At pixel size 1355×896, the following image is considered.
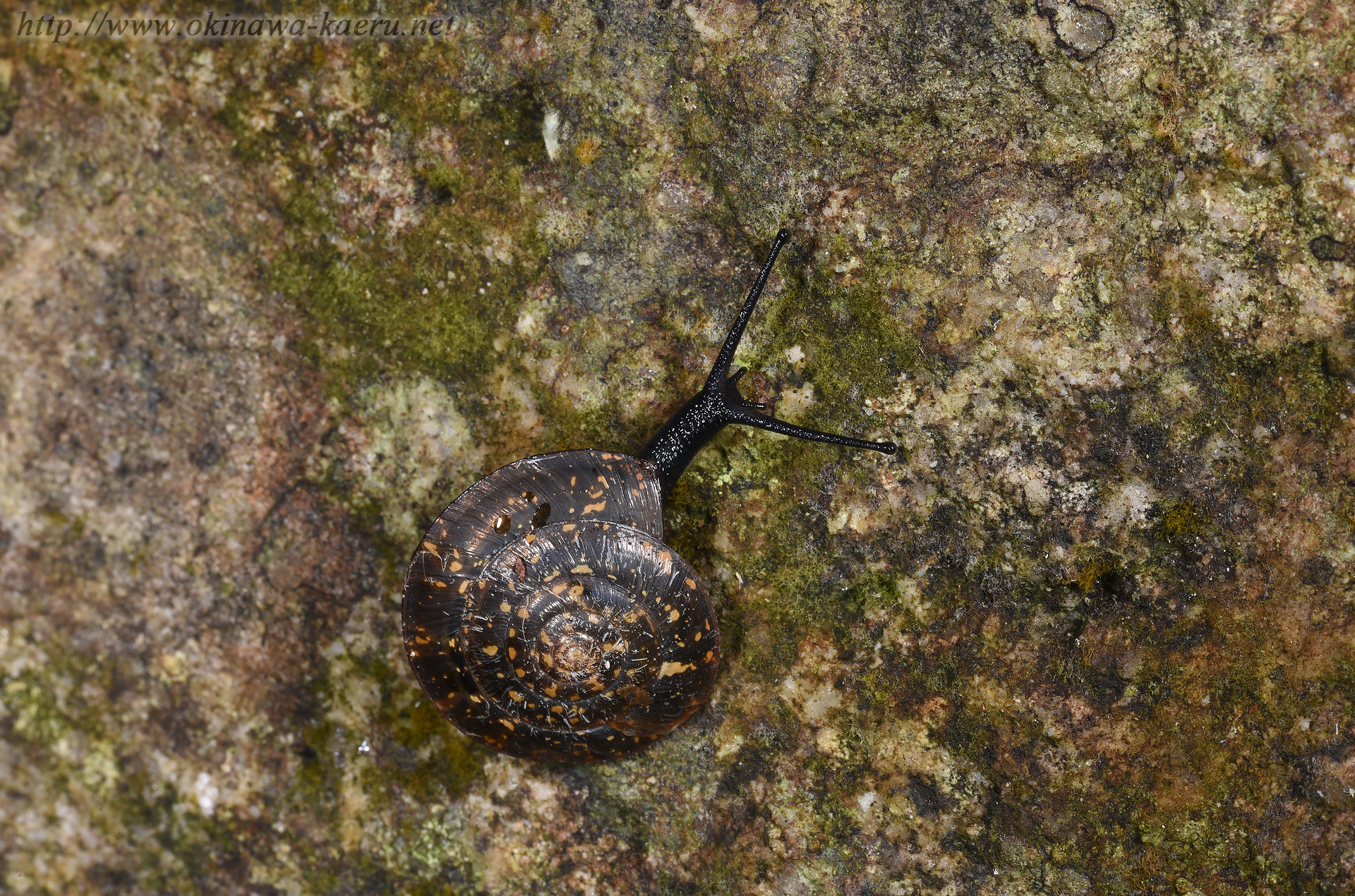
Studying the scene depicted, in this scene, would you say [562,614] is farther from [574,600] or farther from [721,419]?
[721,419]

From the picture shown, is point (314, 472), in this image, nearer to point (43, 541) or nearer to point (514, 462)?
point (514, 462)

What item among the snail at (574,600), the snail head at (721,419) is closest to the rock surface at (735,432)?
the snail head at (721,419)

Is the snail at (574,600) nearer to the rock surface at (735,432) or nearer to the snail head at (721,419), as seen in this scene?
the snail head at (721,419)

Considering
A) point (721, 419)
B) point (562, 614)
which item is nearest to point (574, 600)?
point (562, 614)

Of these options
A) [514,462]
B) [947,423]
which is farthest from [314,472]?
[947,423]

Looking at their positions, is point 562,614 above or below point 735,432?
below

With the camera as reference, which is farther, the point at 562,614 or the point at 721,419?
the point at 721,419

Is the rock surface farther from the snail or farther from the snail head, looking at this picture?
the snail
